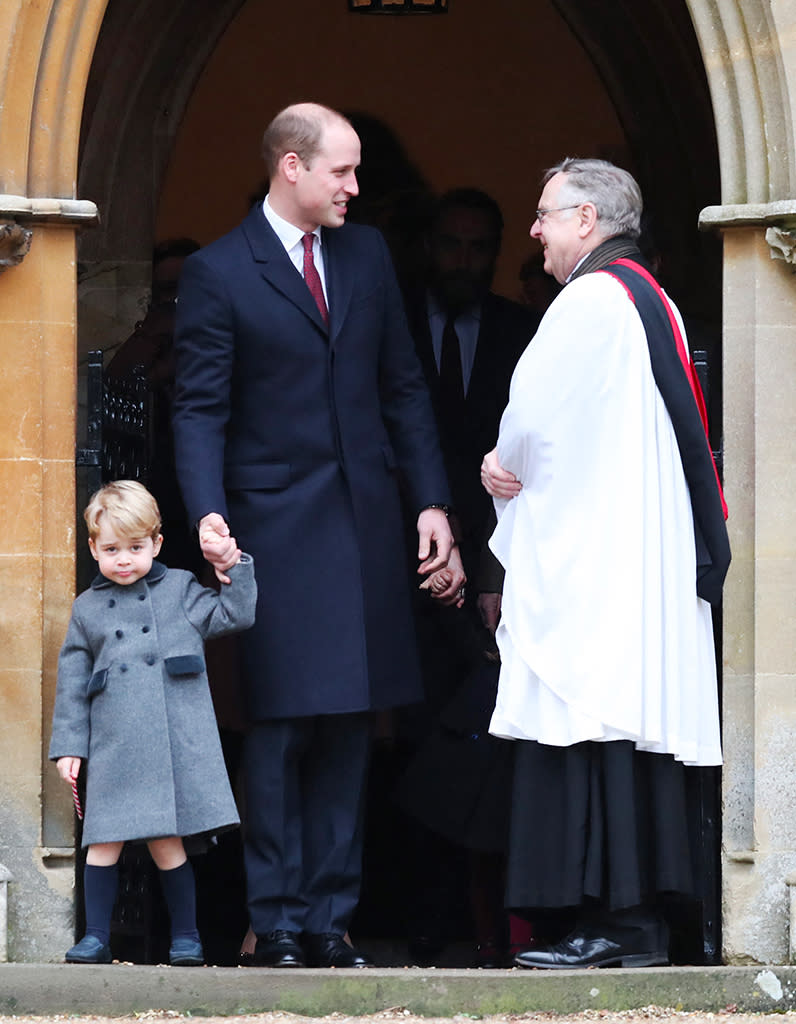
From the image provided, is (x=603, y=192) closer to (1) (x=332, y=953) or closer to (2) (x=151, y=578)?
(2) (x=151, y=578)

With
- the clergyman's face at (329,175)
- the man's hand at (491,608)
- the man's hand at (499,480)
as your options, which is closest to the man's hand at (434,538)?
the man's hand at (499,480)

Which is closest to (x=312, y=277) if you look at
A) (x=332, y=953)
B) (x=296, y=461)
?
(x=296, y=461)

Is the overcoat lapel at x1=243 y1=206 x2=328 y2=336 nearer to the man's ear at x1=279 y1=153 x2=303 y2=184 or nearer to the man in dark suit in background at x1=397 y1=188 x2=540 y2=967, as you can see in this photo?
the man's ear at x1=279 y1=153 x2=303 y2=184

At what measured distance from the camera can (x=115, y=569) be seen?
17.6 ft

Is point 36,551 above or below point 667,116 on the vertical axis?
below

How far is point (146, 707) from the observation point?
5.32 metres

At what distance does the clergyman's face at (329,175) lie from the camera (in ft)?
18.4

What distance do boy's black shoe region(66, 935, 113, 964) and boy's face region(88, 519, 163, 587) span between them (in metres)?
0.86

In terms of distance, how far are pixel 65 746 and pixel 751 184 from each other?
2.22 metres

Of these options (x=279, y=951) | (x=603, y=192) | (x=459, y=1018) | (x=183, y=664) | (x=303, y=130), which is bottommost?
(x=459, y=1018)

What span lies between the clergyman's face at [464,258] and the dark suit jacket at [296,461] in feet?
3.54

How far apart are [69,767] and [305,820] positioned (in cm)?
70

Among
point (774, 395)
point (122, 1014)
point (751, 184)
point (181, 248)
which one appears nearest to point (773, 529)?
point (774, 395)

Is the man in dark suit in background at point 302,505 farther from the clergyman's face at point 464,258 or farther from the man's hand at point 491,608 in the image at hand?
the clergyman's face at point 464,258
